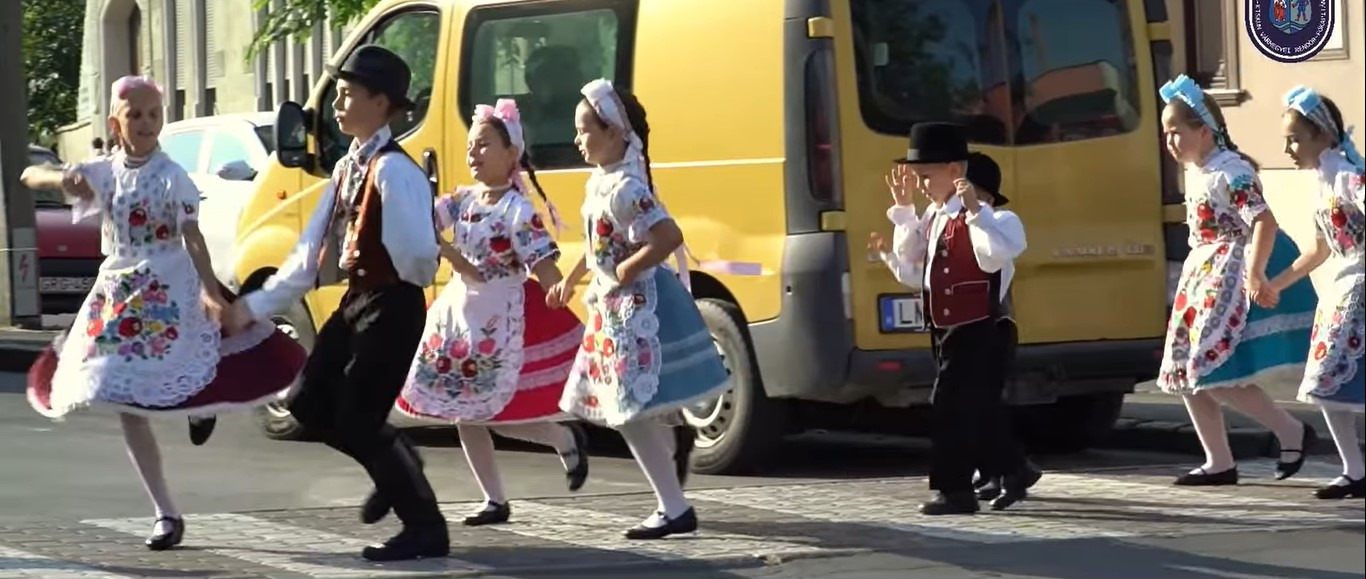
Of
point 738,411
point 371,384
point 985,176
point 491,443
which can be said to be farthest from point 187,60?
point 371,384

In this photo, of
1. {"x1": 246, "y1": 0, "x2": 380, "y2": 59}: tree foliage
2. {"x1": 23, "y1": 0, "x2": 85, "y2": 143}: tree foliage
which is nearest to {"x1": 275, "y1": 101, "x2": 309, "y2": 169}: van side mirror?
{"x1": 246, "y1": 0, "x2": 380, "y2": 59}: tree foliage

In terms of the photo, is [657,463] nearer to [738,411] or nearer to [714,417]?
[738,411]

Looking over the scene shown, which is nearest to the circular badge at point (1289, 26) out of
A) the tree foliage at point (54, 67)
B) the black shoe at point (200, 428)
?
the black shoe at point (200, 428)

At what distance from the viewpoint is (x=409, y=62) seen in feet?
42.2

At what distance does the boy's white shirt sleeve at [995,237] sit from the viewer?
32.0ft

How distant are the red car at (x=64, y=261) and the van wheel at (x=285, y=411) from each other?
29.4 ft

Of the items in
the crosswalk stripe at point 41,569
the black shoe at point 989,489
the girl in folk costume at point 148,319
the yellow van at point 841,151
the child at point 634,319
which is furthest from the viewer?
the yellow van at point 841,151

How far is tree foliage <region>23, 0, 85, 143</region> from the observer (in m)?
50.6

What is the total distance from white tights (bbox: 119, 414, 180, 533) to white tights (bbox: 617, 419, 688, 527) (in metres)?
1.54

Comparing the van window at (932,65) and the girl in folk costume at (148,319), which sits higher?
the van window at (932,65)

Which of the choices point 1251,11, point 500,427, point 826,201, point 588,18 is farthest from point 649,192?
point 1251,11

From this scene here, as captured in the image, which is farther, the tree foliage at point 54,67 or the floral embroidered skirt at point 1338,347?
the tree foliage at point 54,67

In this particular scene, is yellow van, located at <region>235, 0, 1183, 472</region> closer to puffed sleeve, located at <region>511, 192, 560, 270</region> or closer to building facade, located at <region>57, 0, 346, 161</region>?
puffed sleeve, located at <region>511, 192, 560, 270</region>

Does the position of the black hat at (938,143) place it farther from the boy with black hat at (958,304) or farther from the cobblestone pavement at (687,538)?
the cobblestone pavement at (687,538)
